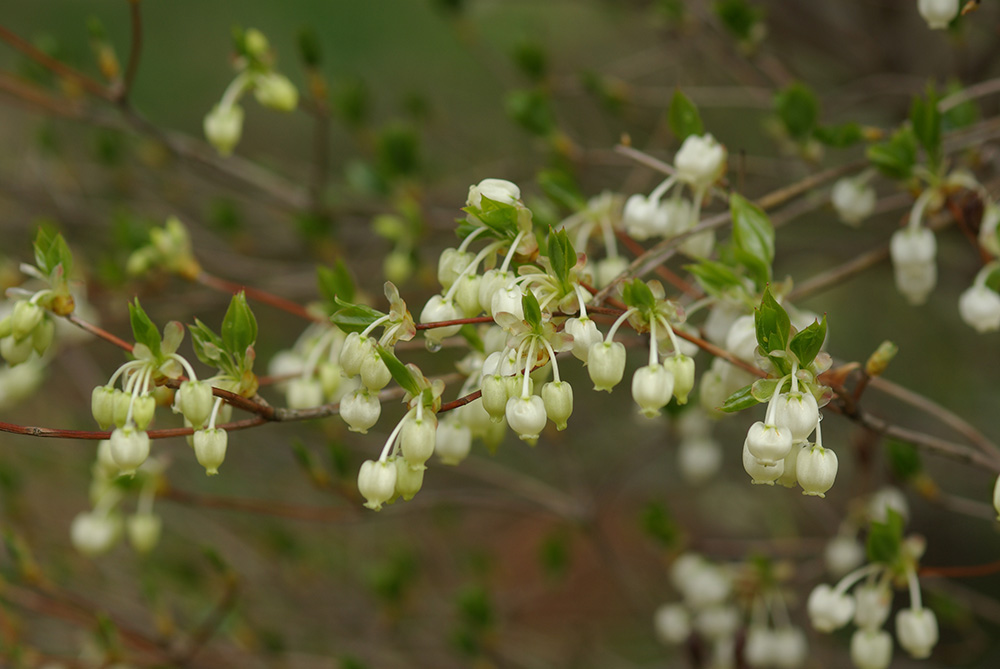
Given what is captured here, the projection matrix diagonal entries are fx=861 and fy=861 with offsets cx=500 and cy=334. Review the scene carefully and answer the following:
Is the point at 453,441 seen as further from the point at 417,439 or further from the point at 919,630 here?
the point at 919,630

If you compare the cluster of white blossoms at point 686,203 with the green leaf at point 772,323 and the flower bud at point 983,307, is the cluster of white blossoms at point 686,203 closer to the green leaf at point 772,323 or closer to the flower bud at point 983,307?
the green leaf at point 772,323

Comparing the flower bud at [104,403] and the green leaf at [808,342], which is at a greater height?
the green leaf at [808,342]

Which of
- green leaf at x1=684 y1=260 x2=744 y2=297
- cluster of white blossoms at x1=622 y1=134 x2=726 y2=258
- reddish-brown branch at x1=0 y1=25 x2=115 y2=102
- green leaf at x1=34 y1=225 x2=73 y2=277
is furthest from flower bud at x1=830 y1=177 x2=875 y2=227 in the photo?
reddish-brown branch at x1=0 y1=25 x2=115 y2=102

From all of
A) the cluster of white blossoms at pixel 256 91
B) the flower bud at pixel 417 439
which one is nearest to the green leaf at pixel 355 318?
the flower bud at pixel 417 439

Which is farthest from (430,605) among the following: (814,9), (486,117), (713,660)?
(486,117)

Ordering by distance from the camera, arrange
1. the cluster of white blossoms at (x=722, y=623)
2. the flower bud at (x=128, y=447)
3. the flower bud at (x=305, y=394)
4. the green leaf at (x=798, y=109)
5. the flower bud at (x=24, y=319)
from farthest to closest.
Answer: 1. the cluster of white blossoms at (x=722, y=623)
2. the green leaf at (x=798, y=109)
3. the flower bud at (x=305, y=394)
4. the flower bud at (x=24, y=319)
5. the flower bud at (x=128, y=447)

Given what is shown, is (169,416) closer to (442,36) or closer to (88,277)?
(88,277)

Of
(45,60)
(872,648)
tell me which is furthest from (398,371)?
(45,60)
